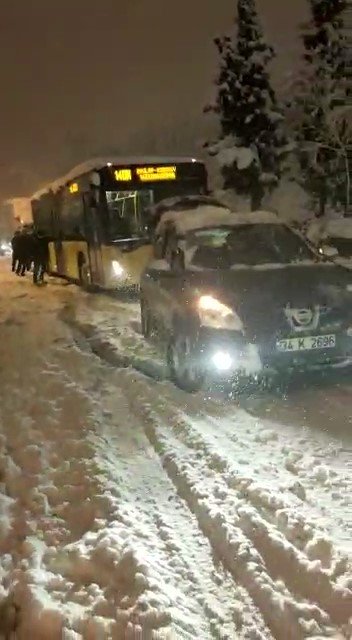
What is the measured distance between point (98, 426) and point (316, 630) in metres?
3.44

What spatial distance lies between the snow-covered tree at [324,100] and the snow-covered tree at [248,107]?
55.2 inches

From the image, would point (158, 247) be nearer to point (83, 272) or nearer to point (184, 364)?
point (184, 364)

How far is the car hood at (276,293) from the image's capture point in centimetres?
685

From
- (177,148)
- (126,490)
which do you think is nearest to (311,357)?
(126,490)

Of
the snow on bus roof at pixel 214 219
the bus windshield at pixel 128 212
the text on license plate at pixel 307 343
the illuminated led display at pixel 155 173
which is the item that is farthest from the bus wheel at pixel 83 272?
the text on license plate at pixel 307 343

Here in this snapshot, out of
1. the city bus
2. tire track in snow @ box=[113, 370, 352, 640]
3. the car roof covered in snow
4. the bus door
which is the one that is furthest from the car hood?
the car roof covered in snow

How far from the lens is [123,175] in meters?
16.1

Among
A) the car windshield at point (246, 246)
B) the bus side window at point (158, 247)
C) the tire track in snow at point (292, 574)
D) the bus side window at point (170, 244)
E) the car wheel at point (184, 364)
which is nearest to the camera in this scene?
the tire track in snow at point (292, 574)

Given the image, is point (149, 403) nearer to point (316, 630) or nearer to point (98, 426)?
point (98, 426)

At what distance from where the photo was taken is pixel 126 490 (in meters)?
4.91

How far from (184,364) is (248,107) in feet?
106

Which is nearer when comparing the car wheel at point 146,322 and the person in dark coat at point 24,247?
the car wheel at point 146,322

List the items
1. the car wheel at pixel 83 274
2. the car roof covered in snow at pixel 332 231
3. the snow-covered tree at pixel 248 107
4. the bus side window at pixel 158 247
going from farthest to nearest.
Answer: the snow-covered tree at pixel 248 107, the car roof covered in snow at pixel 332 231, the car wheel at pixel 83 274, the bus side window at pixel 158 247

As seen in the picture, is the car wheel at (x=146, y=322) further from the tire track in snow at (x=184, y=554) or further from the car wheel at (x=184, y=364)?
the tire track in snow at (x=184, y=554)
